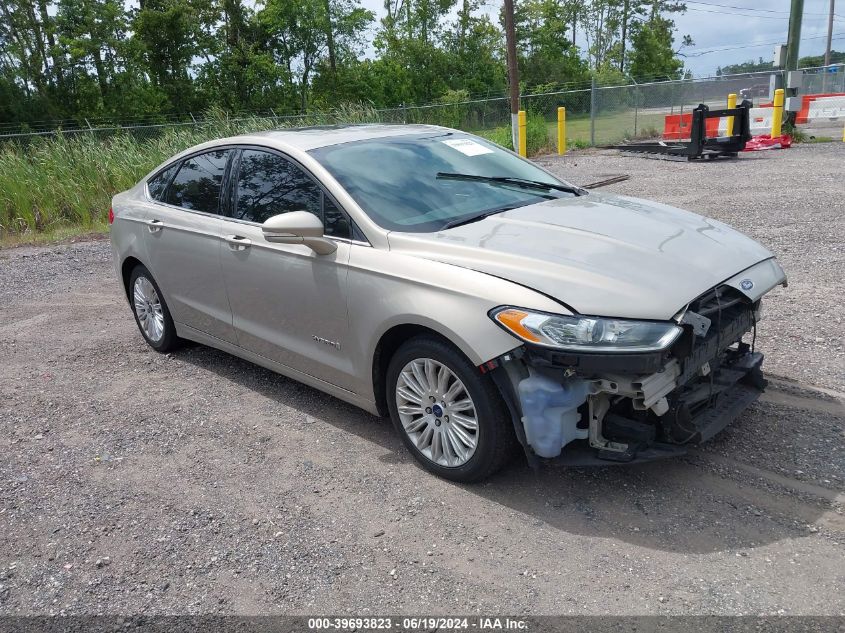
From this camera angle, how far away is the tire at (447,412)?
3.42 m

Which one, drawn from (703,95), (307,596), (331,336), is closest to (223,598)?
(307,596)

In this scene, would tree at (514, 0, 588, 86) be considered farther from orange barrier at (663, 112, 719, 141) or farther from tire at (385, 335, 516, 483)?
tire at (385, 335, 516, 483)

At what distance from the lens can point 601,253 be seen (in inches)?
138

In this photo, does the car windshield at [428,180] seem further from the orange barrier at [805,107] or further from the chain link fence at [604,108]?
the orange barrier at [805,107]

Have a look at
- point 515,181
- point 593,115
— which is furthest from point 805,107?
point 515,181

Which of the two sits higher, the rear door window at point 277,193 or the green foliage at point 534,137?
the rear door window at point 277,193

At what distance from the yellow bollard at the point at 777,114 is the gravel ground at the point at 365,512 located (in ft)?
50.1

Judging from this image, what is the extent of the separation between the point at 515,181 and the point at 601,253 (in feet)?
4.55

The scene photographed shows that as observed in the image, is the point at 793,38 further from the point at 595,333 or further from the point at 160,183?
the point at 595,333

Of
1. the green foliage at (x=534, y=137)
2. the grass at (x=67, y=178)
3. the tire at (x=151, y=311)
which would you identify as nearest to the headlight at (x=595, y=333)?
the tire at (x=151, y=311)

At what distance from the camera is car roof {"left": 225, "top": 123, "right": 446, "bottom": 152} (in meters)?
4.61

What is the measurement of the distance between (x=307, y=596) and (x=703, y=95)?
2578 cm

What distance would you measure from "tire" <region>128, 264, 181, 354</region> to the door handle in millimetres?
1275

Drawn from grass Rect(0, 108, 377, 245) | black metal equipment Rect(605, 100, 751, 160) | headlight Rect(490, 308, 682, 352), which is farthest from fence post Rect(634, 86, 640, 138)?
headlight Rect(490, 308, 682, 352)
